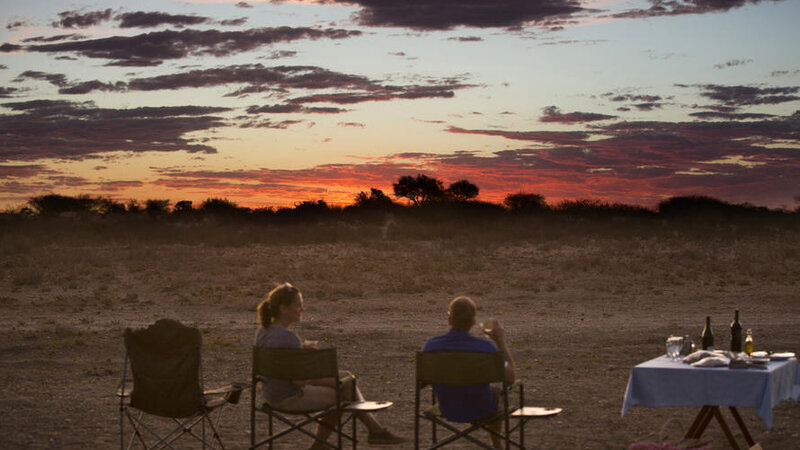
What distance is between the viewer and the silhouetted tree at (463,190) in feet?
172

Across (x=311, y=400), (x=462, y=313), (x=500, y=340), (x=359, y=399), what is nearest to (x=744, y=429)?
(x=500, y=340)

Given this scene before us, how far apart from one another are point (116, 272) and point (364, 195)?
65.3 feet

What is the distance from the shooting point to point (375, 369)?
1123 centimetres

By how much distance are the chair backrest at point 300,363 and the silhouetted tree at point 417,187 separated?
46742 millimetres

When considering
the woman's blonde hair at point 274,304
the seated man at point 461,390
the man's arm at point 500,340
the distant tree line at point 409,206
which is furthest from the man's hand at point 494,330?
the distant tree line at point 409,206

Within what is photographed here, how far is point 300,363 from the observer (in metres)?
5.73

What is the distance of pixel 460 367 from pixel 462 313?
0.39 m

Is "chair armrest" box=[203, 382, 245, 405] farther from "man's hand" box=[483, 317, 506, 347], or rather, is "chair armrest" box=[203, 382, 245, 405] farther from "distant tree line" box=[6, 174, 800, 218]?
"distant tree line" box=[6, 174, 800, 218]

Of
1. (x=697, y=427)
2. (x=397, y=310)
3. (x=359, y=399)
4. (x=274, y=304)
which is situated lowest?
(x=397, y=310)

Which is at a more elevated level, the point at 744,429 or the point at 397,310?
the point at 744,429

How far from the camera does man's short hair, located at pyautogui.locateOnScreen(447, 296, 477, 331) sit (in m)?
5.81

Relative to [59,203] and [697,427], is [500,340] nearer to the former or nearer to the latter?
[697,427]

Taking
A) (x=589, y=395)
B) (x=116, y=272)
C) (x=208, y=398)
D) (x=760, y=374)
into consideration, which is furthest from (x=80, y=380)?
(x=116, y=272)

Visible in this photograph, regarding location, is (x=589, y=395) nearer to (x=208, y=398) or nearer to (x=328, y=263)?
(x=208, y=398)
